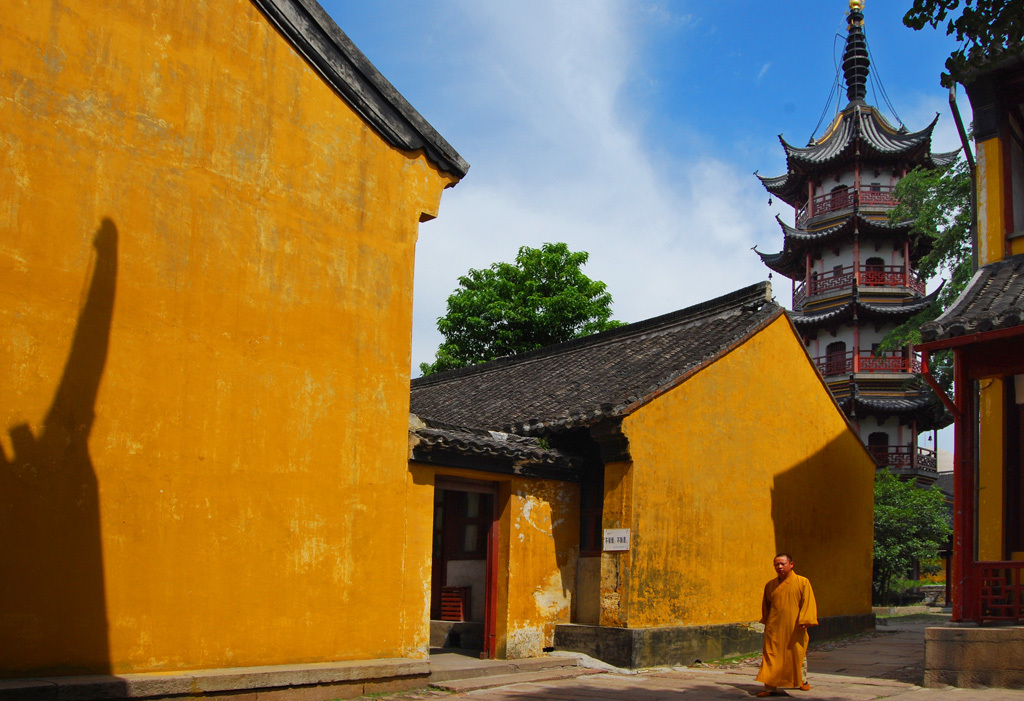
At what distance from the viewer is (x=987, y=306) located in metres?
9.96

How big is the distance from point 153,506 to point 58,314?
1.59 meters

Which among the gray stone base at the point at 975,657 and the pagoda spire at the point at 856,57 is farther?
the pagoda spire at the point at 856,57

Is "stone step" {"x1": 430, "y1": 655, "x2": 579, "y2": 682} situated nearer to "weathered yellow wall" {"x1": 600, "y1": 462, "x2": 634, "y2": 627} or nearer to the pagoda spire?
"weathered yellow wall" {"x1": 600, "y1": 462, "x2": 634, "y2": 627}

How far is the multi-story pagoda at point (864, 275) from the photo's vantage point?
36719mm

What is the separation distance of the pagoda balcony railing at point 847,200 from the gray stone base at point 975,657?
101ft

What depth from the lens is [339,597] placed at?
831cm

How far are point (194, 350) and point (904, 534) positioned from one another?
20.5 metres

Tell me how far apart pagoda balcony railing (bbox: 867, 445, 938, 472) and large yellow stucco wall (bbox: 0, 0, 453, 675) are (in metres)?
31.5

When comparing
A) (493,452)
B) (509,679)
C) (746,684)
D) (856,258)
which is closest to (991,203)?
(746,684)

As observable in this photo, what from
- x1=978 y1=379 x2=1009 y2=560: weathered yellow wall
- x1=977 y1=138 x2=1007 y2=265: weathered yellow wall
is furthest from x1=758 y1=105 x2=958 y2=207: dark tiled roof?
x1=978 y1=379 x2=1009 y2=560: weathered yellow wall

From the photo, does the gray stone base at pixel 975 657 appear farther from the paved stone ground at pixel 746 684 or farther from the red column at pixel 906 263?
the red column at pixel 906 263

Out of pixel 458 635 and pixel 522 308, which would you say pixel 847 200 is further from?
pixel 458 635

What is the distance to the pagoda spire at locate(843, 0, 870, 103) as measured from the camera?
134 ft

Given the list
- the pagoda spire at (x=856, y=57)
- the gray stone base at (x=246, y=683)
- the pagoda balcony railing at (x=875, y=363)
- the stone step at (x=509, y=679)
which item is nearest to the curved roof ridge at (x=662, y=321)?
the stone step at (x=509, y=679)
